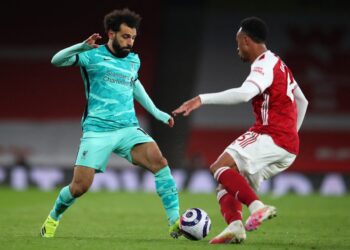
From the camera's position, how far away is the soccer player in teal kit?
764 centimetres

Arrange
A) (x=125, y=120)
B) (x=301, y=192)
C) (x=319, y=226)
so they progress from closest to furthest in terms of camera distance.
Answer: (x=125, y=120) → (x=319, y=226) → (x=301, y=192)

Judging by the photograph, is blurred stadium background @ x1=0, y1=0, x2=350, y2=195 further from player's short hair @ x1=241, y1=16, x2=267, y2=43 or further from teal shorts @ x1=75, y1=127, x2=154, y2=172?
player's short hair @ x1=241, y1=16, x2=267, y2=43

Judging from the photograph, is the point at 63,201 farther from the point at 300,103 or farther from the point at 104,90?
the point at 300,103

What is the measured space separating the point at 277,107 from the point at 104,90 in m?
1.62

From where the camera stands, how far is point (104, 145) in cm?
766

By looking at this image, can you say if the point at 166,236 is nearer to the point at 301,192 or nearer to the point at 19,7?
the point at 301,192

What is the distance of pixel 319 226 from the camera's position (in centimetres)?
928

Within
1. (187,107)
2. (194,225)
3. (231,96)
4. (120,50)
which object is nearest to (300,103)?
(231,96)

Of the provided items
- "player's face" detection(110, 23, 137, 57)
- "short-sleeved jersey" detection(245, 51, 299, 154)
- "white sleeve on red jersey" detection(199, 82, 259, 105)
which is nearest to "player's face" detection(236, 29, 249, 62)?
"short-sleeved jersey" detection(245, 51, 299, 154)

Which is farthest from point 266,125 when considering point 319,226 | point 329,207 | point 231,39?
point 231,39

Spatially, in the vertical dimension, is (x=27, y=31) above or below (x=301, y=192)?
above

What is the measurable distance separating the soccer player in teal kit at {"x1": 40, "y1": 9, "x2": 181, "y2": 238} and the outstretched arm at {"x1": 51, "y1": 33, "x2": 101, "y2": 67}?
47 mm

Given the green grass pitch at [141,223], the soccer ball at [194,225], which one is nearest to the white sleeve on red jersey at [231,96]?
the green grass pitch at [141,223]

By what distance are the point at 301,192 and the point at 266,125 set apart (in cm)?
915
